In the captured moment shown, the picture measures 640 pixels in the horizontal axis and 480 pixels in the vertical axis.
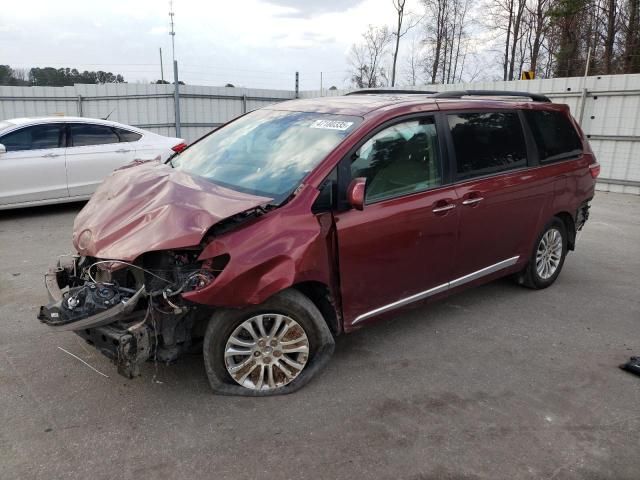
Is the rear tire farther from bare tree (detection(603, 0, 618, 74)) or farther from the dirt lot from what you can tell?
bare tree (detection(603, 0, 618, 74))

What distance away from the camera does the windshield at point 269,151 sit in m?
3.35

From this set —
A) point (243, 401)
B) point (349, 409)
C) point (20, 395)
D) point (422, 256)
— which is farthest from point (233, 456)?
point (422, 256)

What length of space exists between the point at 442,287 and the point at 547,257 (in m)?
1.75

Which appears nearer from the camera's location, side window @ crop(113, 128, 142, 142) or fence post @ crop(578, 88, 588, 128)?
side window @ crop(113, 128, 142, 142)

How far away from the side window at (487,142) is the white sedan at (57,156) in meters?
4.71

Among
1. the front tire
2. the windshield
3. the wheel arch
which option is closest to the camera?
the front tire

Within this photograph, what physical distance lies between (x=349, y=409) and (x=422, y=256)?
1.23m

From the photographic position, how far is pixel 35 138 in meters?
7.65

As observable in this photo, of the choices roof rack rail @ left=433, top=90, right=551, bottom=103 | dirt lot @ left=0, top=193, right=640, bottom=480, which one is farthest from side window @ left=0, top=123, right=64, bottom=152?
roof rack rail @ left=433, top=90, right=551, bottom=103

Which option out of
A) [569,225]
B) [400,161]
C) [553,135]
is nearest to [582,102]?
[569,225]

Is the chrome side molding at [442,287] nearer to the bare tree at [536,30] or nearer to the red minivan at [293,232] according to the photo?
the red minivan at [293,232]

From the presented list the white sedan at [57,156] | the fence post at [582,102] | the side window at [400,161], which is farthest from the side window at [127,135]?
the fence post at [582,102]

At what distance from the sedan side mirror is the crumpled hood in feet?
1.64

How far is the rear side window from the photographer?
4758 millimetres
